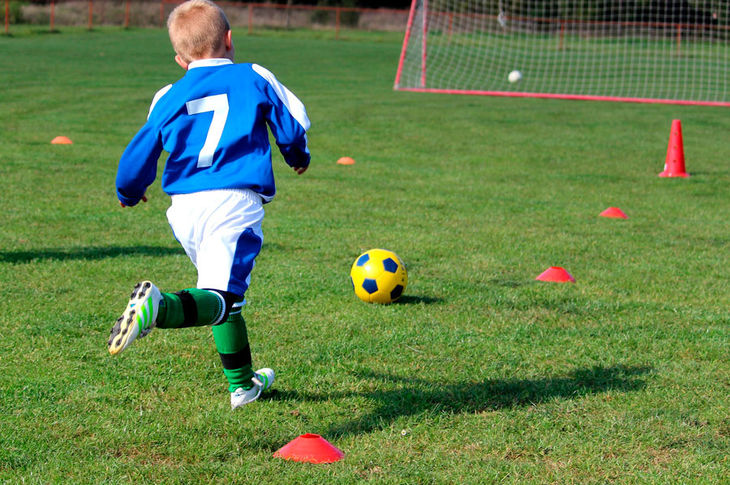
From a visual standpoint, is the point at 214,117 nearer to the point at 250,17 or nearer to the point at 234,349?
the point at 234,349

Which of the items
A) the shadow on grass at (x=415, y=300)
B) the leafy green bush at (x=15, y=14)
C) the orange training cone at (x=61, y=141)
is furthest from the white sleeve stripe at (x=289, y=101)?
the leafy green bush at (x=15, y=14)

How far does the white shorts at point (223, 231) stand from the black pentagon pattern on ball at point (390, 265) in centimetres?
200

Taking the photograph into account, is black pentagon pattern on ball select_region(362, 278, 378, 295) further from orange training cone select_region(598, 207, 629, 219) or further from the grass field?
orange training cone select_region(598, 207, 629, 219)

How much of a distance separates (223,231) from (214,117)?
498mm

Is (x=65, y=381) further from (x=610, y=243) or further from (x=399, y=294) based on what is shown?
(x=610, y=243)

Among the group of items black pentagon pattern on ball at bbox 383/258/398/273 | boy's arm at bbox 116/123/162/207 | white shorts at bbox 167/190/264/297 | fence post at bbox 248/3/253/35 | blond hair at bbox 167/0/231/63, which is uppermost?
fence post at bbox 248/3/253/35

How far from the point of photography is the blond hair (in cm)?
→ 377

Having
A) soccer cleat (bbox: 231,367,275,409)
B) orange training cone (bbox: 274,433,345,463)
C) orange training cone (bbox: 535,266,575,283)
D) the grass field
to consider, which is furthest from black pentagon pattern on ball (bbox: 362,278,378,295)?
orange training cone (bbox: 274,433,345,463)

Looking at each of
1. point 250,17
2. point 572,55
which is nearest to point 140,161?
point 572,55

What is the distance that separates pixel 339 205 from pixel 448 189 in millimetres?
1757

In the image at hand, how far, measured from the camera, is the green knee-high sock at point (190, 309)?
11.1 feet

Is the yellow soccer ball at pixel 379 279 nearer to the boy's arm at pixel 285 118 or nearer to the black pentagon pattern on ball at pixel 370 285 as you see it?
the black pentagon pattern on ball at pixel 370 285

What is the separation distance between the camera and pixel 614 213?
30.2 feet

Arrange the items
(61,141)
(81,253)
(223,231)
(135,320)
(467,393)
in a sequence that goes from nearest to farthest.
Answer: (135,320), (223,231), (467,393), (81,253), (61,141)
